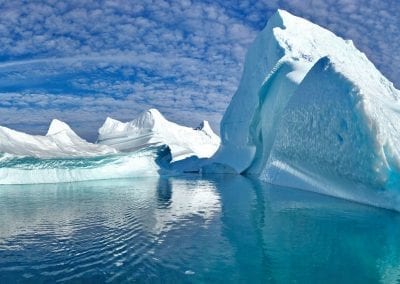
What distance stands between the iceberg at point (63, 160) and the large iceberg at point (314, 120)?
186 inches

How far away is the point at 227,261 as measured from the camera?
4.63 m

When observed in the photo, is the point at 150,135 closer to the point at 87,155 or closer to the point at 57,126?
the point at 57,126

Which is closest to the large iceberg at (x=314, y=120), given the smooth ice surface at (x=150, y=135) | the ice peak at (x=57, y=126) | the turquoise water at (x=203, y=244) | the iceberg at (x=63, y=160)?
the turquoise water at (x=203, y=244)

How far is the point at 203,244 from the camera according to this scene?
539 cm

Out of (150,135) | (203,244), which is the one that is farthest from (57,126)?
(203,244)

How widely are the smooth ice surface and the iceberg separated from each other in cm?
536

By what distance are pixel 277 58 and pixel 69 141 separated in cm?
1558

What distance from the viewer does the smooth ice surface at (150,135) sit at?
31.7 meters

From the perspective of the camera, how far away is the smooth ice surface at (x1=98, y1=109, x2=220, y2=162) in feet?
104

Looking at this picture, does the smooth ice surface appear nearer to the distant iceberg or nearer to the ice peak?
the distant iceberg

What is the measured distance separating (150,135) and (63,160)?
476 inches

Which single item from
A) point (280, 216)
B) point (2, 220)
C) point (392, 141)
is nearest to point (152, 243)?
point (280, 216)

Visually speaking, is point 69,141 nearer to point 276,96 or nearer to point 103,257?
point 276,96

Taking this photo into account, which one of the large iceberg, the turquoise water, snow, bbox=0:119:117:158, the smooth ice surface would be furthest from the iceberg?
the turquoise water
